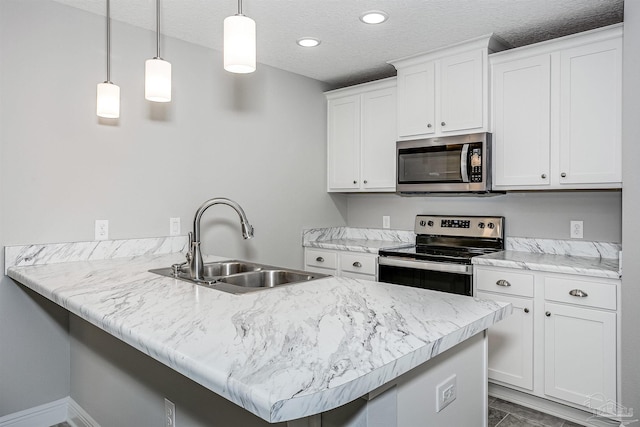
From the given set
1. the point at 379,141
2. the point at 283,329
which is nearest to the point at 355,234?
the point at 379,141

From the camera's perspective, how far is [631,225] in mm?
2197

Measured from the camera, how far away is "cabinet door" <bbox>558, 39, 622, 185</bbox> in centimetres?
246

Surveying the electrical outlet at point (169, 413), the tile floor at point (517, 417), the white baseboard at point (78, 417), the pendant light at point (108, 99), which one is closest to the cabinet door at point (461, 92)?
the tile floor at point (517, 417)

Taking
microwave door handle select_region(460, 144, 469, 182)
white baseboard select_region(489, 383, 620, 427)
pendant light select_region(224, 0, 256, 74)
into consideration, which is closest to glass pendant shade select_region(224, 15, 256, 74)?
pendant light select_region(224, 0, 256, 74)

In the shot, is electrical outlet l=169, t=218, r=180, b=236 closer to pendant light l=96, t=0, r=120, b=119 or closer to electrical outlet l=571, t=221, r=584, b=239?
pendant light l=96, t=0, r=120, b=119

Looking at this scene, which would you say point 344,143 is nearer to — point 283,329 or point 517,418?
point 517,418

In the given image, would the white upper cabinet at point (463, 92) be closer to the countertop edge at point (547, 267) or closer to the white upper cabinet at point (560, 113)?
the white upper cabinet at point (560, 113)

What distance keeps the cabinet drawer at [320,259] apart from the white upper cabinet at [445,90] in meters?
1.16

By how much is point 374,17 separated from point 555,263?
1838mm

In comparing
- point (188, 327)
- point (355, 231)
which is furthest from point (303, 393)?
point (355, 231)

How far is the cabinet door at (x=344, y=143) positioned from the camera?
3850 millimetres

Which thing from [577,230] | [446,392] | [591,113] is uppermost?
[591,113]

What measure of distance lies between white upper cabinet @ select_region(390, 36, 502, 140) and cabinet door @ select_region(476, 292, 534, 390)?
1.21 metres

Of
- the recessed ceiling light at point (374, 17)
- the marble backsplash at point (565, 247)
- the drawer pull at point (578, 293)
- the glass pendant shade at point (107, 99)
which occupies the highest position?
the recessed ceiling light at point (374, 17)
